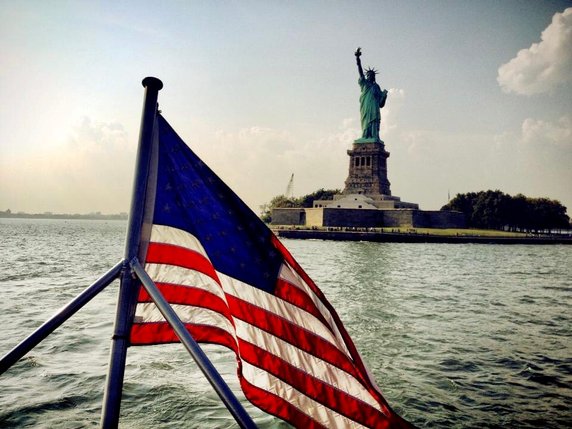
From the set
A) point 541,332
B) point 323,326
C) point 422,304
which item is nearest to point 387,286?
point 422,304

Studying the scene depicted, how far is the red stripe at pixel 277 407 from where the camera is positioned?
2.24 meters

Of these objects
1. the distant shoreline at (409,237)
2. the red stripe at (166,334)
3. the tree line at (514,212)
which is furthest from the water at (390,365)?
the tree line at (514,212)

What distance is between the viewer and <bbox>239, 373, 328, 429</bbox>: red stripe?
88.1 inches

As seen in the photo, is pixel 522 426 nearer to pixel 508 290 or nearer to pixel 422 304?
pixel 422 304

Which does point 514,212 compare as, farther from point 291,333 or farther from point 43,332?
point 43,332

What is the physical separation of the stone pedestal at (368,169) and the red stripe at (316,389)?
56894 millimetres

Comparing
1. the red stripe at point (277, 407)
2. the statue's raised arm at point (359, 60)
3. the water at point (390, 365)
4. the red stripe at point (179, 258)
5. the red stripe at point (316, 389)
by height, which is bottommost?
the water at point (390, 365)

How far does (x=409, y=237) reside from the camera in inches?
1875

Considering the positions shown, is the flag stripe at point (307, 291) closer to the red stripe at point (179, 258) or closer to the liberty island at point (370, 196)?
the red stripe at point (179, 258)

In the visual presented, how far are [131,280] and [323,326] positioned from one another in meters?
1.05

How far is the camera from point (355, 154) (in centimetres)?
5934

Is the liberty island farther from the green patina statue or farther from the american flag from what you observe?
the american flag

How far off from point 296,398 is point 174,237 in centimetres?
114

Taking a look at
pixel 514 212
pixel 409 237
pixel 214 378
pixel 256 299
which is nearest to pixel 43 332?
pixel 214 378
